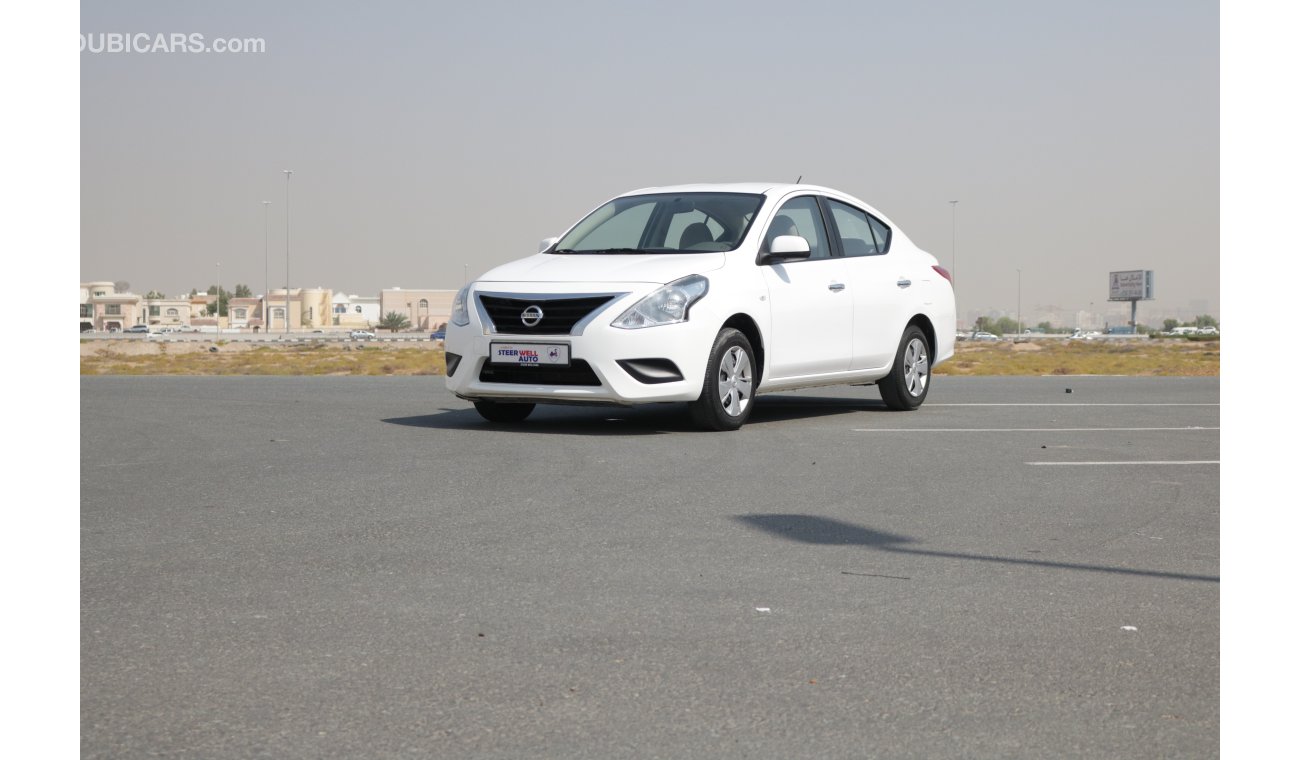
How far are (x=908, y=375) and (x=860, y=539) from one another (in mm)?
6762

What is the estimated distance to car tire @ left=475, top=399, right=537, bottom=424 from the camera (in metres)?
10.9

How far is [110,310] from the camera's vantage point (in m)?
168

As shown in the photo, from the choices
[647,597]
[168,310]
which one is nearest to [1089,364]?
[647,597]

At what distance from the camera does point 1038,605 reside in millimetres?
4820

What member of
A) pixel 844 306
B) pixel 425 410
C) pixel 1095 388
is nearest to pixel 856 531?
pixel 844 306

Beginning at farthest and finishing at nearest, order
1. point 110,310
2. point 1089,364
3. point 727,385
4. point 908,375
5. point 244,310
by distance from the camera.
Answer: point 244,310 → point 110,310 → point 1089,364 → point 908,375 → point 727,385

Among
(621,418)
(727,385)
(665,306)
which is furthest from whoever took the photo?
(621,418)

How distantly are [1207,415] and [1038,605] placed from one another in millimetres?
8180

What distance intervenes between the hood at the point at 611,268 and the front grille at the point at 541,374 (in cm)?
63

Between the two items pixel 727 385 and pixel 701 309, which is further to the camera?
pixel 727 385

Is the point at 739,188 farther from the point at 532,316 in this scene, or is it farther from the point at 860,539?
the point at 860,539

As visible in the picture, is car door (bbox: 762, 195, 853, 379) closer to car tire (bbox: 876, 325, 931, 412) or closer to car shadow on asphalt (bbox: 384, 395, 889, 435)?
car shadow on asphalt (bbox: 384, 395, 889, 435)

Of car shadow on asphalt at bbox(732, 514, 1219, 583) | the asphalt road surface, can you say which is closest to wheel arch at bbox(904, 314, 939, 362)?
the asphalt road surface

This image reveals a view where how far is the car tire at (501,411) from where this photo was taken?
35.9ft
